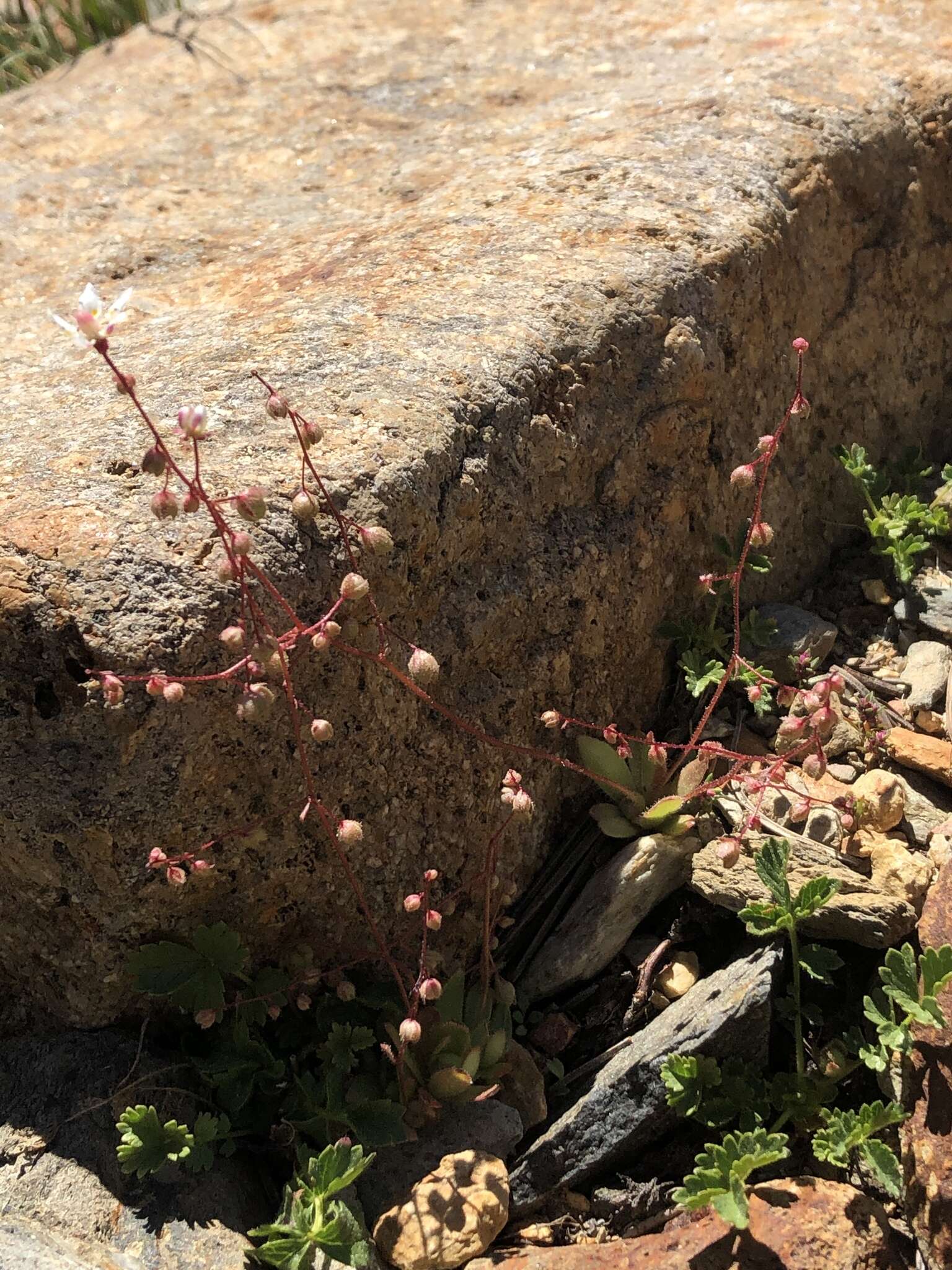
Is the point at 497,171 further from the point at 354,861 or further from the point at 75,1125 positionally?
the point at 75,1125

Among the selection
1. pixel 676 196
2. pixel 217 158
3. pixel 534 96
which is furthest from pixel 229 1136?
pixel 534 96

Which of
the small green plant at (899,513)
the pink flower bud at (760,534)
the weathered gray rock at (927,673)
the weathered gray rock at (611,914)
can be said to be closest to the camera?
the pink flower bud at (760,534)

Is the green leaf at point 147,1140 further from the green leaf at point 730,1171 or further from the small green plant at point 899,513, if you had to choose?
the small green plant at point 899,513

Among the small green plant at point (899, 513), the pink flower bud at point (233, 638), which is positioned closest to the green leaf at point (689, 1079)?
the pink flower bud at point (233, 638)

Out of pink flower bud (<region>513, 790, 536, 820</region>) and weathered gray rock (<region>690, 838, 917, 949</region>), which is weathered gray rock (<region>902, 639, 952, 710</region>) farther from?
pink flower bud (<region>513, 790, 536, 820</region>)

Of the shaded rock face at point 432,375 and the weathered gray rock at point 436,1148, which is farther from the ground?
the shaded rock face at point 432,375

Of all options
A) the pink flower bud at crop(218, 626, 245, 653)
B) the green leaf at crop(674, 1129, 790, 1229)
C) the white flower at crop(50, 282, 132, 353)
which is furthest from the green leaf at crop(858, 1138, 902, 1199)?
the white flower at crop(50, 282, 132, 353)

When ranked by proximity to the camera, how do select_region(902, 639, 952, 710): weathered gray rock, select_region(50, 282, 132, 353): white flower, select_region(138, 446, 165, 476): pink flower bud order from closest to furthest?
1. select_region(50, 282, 132, 353): white flower
2. select_region(138, 446, 165, 476): pink flower bud
3. select_region(902, 639, 952, 710): weathered gray rock

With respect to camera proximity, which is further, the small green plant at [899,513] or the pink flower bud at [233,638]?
the small green plant at [899,513]
